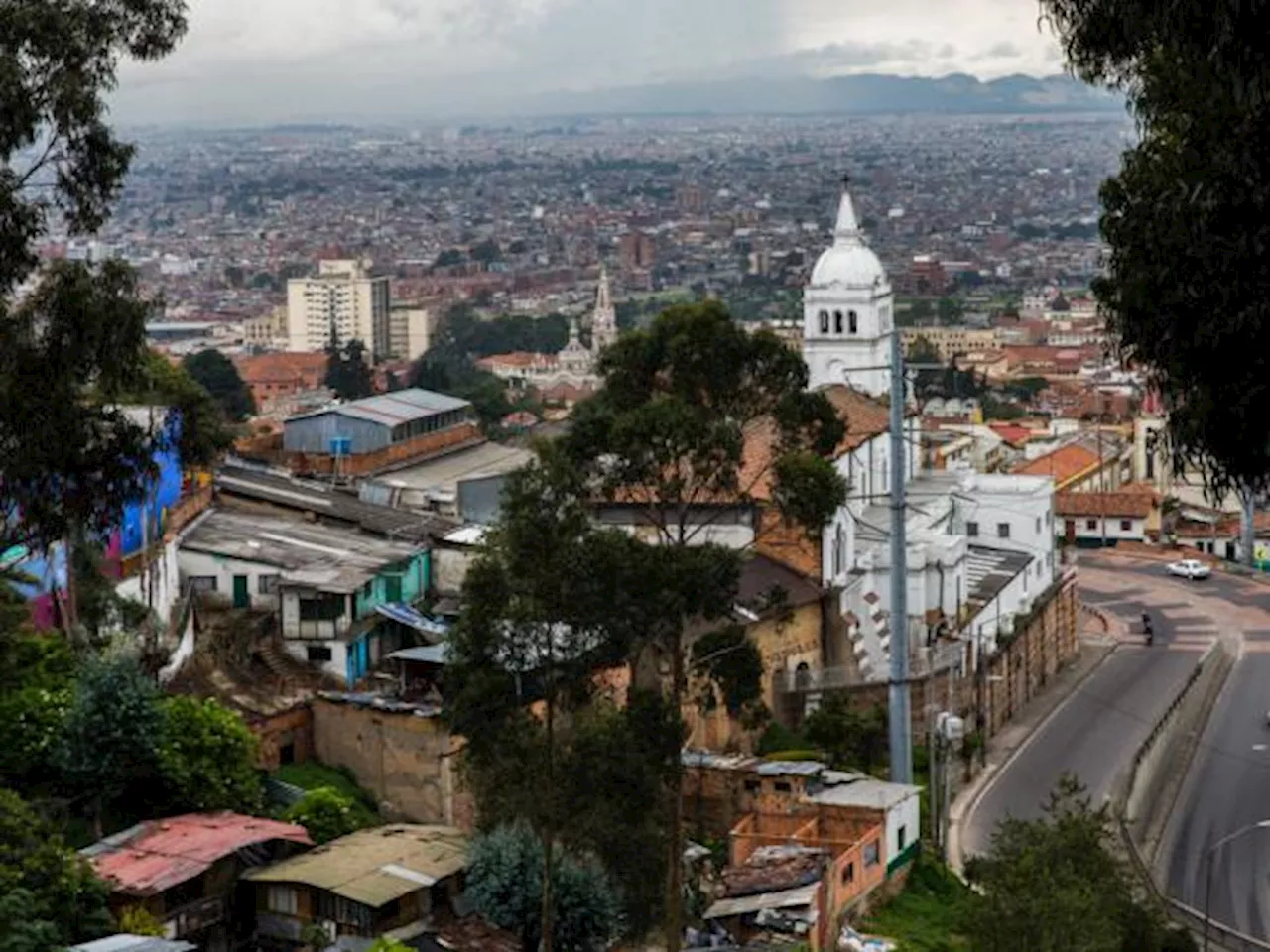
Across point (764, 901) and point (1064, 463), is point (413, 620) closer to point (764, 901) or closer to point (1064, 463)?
point (764, 901)

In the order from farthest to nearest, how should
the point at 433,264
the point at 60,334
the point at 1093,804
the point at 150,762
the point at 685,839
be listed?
the point at 433,264, the point at 1093,804, the point at 685,839, the point at 150,762, the point at 60,334

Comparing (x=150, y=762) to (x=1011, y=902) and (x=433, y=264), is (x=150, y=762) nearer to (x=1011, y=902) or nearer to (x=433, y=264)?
(x=1011, y=902)

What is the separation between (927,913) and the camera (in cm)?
2084

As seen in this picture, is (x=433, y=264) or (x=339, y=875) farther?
(x=433, y=264)

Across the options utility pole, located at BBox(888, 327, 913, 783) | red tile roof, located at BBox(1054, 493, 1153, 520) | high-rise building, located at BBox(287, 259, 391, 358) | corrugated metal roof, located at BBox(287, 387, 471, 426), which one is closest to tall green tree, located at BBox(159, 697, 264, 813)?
utility pole, located at BBox(888, 327, 913, 783)

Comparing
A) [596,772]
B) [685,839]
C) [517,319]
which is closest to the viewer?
[596,772]

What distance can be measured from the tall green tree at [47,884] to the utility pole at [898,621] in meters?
8.95

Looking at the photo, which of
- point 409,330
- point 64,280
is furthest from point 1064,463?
point 409,330

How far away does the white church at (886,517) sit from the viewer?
27.3m

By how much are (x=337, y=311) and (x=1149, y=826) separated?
97.6 m

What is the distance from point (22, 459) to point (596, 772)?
5396 millimetres

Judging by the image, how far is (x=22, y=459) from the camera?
1278 cm

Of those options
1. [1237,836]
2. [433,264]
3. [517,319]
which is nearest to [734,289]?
[433,264]

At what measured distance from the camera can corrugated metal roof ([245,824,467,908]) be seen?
17078 millimetres
